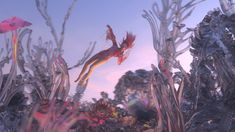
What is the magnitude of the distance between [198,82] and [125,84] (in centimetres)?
397

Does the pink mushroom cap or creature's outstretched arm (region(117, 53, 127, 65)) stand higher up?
the pink mushroom cap

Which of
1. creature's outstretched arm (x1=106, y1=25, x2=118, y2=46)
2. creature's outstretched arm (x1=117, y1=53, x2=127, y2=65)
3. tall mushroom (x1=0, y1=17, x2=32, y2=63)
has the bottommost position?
creature's outstretched arm (x1=117, y1=53, x2=127, y2=65)

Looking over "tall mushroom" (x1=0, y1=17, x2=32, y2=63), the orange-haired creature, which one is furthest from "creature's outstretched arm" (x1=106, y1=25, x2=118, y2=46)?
"tall mushroom" (x1=0, y1=17, x2=32, y2=63)

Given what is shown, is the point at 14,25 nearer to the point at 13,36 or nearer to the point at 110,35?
the point at 13,36

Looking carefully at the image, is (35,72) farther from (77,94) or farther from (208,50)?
(208,50)

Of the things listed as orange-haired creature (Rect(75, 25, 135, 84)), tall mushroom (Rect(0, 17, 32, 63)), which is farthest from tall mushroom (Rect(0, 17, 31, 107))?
orange-haired creature (Rect(75, 25, 135, 84))

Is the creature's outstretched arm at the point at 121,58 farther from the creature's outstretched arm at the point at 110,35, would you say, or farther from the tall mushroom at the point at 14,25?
the tall mushroom at the point at 14,25

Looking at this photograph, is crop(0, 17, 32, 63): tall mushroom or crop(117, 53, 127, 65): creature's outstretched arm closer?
crop(0, 17, 32, 63): tall mushroom

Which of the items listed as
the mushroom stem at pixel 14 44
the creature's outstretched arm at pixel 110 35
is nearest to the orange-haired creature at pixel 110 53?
the creature's outstretched arm at pixel 110 35

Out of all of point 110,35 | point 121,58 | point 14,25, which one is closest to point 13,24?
point 14,25

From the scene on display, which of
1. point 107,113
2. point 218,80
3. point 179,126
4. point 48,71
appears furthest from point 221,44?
point 48,71

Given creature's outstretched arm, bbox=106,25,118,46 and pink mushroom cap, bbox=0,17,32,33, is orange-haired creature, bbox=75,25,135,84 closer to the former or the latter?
creature's outstretched arm, bbox=106,25,118,46

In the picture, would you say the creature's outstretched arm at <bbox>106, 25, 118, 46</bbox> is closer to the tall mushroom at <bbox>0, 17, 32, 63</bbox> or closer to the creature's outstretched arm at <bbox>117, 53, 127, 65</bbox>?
the creature's outstretched arm at <bbox>117, 53, 127, 65</bbox>

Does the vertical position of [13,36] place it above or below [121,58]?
above
